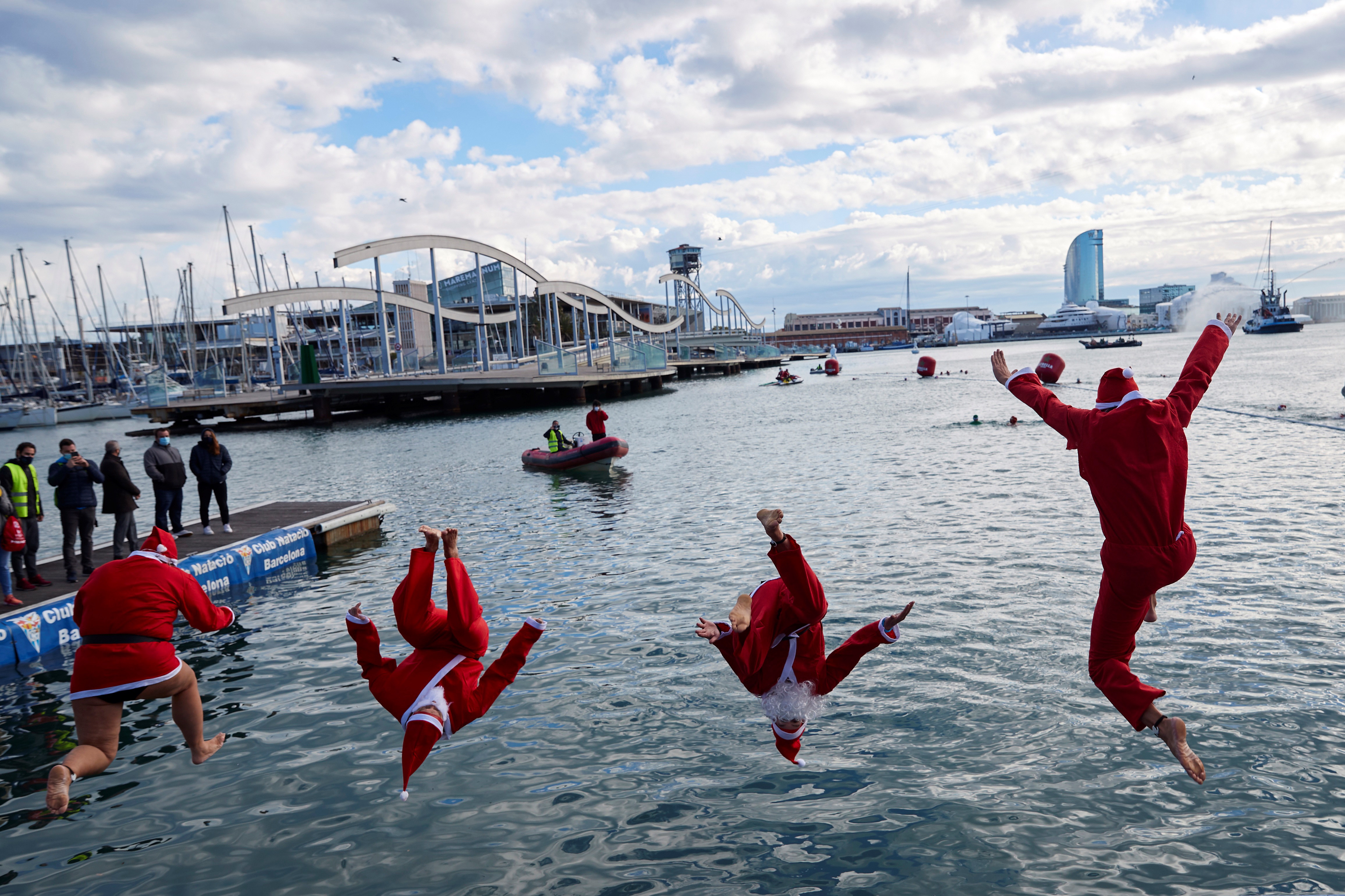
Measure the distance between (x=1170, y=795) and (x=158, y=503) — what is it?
49.7 feet

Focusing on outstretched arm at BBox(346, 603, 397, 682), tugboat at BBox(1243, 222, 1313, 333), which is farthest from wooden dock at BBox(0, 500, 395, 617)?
tugboat at BBox(1243, 222, 1313, 333)

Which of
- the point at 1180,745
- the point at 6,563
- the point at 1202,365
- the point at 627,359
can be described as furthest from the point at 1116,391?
the point at 627,359

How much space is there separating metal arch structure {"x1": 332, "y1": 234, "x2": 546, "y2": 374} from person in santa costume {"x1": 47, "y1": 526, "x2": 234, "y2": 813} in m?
51.8

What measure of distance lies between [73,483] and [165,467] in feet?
7.72

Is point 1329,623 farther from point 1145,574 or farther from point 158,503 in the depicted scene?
point 158,503

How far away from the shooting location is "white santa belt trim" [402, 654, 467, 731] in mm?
4898

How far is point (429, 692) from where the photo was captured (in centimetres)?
493

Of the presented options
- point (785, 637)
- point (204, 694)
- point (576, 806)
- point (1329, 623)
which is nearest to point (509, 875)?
point (576, 806)

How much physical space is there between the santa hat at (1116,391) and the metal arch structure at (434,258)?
179ft

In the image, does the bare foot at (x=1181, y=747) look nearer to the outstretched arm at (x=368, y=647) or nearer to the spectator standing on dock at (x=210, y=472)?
the outstretched arm at (x=368, y=647)

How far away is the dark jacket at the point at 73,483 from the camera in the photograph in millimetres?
11734

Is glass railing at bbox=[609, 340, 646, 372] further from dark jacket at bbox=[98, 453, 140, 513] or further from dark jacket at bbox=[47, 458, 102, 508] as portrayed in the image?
dark jacket at bbox=[47, 458, 102, 508]

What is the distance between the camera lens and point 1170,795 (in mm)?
5734

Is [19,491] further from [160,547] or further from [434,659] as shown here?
[434,659]
